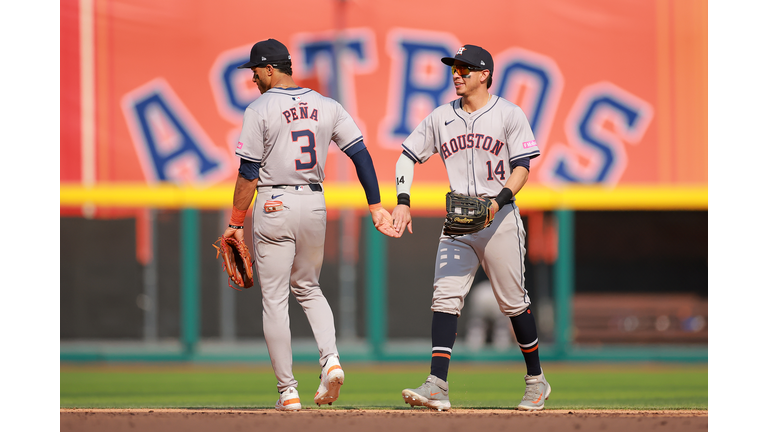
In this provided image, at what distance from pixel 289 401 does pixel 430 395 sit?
61 cm

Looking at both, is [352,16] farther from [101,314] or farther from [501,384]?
[501,384]

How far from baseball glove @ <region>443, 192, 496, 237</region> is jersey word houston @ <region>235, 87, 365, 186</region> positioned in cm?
62

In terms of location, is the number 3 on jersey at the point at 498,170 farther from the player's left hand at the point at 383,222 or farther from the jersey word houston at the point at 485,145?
the player's left hand at the point at 383,222

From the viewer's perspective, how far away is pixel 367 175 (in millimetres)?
3754

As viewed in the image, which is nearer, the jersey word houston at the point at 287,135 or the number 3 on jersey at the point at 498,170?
the jersey word houston at the point at 287,135

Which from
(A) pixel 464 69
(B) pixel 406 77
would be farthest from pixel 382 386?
(B) pixel 406 77

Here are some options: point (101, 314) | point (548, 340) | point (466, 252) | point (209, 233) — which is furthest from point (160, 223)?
point (466, 252)

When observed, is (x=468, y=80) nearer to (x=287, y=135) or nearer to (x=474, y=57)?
(x=474, y=57)

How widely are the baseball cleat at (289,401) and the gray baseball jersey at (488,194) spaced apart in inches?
28.6

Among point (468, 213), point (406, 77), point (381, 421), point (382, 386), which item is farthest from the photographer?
point (406, 77)

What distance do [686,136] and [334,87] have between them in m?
4.27

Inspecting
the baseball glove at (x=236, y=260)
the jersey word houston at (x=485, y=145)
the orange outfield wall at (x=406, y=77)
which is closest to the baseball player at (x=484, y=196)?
the jersey word houston at (x=485, y=145)

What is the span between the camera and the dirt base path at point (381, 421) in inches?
129

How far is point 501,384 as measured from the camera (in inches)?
258
